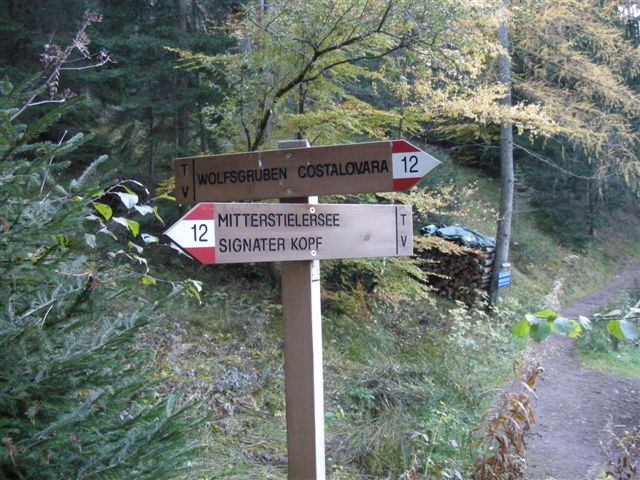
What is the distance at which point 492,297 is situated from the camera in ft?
39.6

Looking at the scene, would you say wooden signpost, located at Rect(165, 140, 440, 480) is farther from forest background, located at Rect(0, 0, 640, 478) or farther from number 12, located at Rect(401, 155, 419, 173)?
forest background, located at Rect(0, 0, 640, 478)

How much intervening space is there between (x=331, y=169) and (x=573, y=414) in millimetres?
6169

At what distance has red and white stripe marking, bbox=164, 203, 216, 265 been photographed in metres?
2.19

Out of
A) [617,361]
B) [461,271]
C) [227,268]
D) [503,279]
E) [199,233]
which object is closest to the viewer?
[199,233]

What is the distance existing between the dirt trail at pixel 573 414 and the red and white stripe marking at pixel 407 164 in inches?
107

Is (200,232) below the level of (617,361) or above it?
above

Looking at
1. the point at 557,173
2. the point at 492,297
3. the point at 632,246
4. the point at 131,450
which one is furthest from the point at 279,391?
the point at 632,246

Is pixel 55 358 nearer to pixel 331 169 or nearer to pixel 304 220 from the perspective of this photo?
pixel 304 220

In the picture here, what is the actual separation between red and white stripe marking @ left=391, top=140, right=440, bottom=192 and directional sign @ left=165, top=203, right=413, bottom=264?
A: 0.85 feet

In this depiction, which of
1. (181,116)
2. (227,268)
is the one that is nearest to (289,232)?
(227,268)

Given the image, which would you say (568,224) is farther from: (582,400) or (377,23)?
(377,23)

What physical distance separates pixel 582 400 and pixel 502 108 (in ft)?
14.2

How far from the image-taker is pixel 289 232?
8.20 feet

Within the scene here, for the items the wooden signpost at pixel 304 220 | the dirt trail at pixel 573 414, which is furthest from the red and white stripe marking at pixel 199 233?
the dirt trail at pixel 573 414
